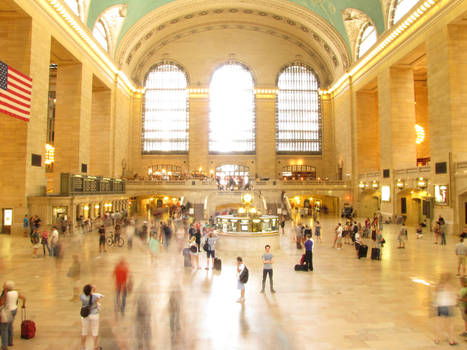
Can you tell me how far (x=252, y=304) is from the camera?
7.60 m

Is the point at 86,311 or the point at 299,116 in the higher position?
the point at 299,116

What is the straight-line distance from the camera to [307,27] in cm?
3647

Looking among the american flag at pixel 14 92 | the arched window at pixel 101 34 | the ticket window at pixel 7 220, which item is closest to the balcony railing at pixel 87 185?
the ticket window at pixel 7 220

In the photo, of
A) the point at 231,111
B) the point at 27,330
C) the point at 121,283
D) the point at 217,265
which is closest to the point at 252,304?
the point at 121,283

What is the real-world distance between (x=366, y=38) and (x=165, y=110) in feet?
78.1

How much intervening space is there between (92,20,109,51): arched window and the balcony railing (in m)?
11.8

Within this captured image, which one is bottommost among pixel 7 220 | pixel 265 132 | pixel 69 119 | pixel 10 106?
pixel 7 220

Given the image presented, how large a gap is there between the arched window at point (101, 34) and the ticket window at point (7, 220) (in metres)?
16.3

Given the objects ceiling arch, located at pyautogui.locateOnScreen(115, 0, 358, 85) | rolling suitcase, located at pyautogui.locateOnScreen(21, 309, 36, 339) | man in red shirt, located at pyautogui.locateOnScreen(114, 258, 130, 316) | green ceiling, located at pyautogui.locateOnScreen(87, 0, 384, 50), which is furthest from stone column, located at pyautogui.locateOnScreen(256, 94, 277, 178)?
rolling suitcase, located at pyautogui.locateOnScreen(21, 309, 36, 339)

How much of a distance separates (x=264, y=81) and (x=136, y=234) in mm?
28561

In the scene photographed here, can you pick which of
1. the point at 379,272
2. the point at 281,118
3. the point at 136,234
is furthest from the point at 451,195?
the point at 281,118

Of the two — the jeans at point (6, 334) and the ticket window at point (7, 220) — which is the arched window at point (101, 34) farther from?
the jeans at point (6, 334)

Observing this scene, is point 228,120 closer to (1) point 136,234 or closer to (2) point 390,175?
(2) point 390,175

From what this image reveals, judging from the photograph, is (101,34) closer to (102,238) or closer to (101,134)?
(101,134)
